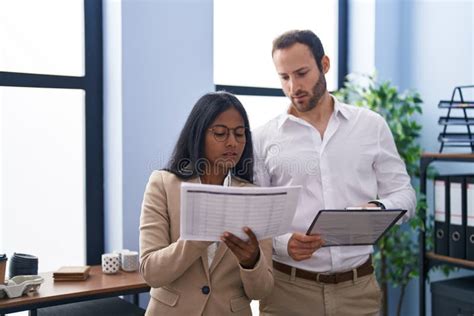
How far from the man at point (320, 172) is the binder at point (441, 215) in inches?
33.5

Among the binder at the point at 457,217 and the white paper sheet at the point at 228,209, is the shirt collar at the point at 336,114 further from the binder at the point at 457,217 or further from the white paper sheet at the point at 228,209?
the binder at the point at 457,217

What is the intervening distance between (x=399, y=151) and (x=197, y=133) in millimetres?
1827

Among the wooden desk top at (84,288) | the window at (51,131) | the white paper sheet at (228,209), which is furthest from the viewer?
the window at (51,131)

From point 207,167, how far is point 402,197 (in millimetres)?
678

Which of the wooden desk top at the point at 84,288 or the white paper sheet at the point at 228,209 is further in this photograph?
Answer: the wooden desk top at the point at 84,288

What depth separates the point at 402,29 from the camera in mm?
3268

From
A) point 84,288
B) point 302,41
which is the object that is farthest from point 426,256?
point 84,288

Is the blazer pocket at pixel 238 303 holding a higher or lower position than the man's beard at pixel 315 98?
lower

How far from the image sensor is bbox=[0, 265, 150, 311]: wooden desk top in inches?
72.4

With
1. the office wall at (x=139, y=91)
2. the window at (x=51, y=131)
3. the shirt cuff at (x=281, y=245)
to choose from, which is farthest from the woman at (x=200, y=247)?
the window at (x=51, y=131)

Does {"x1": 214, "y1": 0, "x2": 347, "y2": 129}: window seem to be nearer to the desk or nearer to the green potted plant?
the green potted plant

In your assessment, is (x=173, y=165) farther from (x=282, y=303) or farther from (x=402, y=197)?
(x=402, y=197)

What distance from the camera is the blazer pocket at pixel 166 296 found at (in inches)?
53.9

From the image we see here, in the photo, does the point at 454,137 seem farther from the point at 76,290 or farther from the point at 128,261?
the point at 76,290
